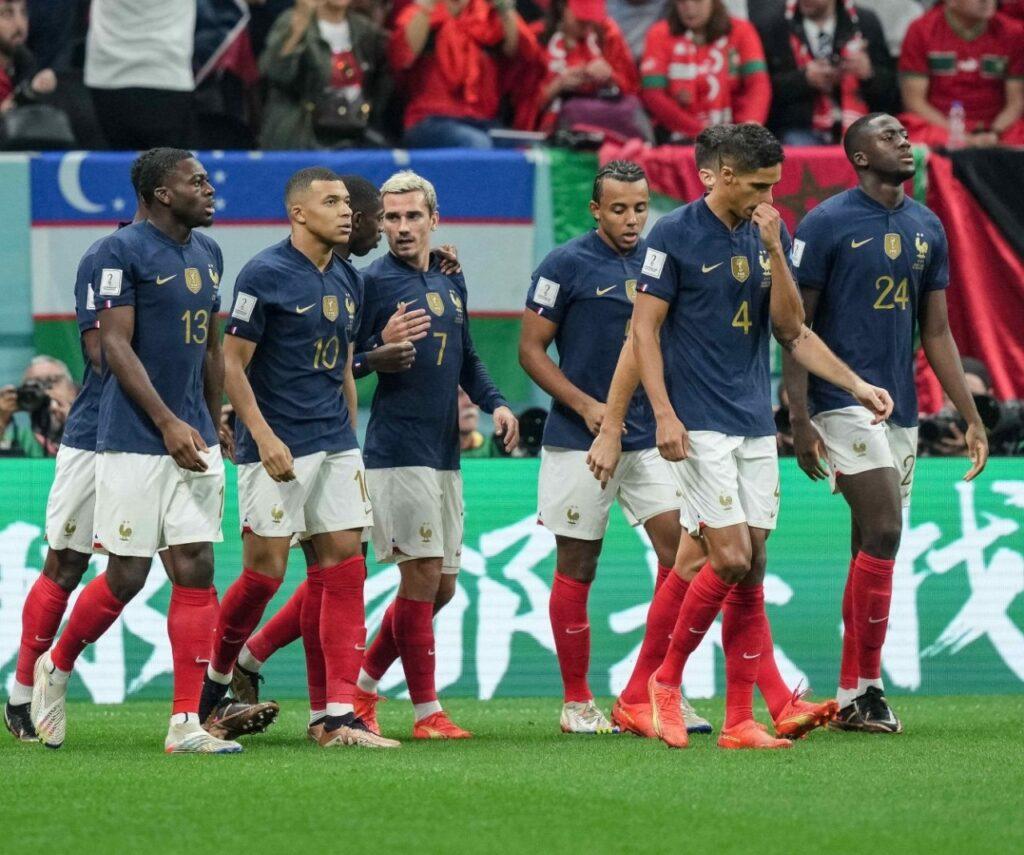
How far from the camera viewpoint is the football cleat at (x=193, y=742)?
6996 millimetres

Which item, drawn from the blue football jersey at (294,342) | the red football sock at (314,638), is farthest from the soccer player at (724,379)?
the red football sock at (314,638)

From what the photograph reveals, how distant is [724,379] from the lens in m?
7.15

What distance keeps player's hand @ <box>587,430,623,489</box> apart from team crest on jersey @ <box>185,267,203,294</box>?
163 cm

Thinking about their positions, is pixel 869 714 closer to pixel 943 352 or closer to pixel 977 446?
pixel 977 446

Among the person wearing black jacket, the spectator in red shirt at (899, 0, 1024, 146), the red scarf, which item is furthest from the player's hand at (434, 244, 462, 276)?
the spectator in red shirt at (899, 0, 1024, 146)

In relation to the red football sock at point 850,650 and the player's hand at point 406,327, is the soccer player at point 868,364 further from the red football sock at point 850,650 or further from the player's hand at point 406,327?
the player's hand at point 406,327

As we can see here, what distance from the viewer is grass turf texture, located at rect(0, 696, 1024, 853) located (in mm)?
5160

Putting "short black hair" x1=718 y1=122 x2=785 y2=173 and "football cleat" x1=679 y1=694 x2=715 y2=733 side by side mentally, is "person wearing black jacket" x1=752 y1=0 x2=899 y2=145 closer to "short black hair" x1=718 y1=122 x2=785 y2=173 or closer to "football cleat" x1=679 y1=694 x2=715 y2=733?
"football cleat" x1=679 y1=694 x2=715 y2=733

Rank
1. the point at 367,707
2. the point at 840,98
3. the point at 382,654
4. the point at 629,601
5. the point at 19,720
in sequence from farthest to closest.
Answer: the point at 840,98
the point at 629,601
the point at 382,654
the point at 367,707
the point at 19,720

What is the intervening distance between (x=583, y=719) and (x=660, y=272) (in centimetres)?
210

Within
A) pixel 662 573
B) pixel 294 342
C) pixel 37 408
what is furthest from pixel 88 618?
pixel 37 408

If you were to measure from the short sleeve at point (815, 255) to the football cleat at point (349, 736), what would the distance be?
8.51ft

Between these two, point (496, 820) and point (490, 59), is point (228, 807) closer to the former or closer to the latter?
point (496, 820)

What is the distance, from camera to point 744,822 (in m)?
5.41
